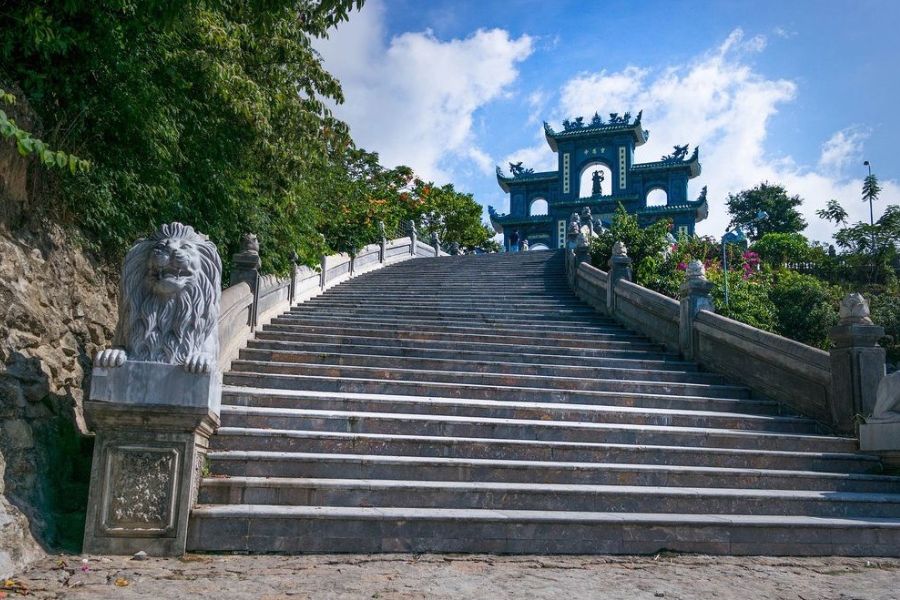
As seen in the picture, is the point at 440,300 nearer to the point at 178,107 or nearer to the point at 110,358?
the point at 178,107

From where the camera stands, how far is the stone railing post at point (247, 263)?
9.06m

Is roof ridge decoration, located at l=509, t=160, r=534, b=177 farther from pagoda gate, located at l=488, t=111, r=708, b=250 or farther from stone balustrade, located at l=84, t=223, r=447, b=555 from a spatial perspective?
stone balustrade, located at l=84, t=223, r=447, b=555

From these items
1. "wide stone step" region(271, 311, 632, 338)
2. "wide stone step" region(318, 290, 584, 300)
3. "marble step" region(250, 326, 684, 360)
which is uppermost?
"wide stone step" region(318, 290, 584, 300)

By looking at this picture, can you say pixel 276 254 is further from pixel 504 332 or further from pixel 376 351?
pixel 504 332

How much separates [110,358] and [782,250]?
→ 3425cm

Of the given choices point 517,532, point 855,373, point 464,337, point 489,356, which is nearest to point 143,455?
point 517,532

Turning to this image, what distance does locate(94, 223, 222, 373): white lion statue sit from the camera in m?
4.54

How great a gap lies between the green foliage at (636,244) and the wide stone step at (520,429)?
9496mm

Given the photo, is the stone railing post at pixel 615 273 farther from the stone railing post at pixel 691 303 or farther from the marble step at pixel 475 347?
the stone railing post at pixel 691 303

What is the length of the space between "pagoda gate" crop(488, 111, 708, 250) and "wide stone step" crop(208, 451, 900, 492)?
111ft

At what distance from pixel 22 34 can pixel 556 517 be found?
236 inches

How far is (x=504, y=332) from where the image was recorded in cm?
1054

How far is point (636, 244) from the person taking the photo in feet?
54.2

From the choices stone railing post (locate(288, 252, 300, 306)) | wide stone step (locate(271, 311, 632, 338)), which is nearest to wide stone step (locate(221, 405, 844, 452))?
wide stone step (locate(271, 311, 632, 338))
